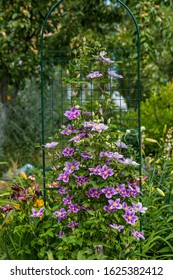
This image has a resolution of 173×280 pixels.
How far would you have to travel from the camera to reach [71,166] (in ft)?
9.55

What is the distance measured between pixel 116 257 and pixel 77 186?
48 centimetres

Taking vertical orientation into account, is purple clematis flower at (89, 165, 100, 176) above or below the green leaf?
above

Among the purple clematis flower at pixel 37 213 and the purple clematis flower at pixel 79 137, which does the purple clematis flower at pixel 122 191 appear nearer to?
the purple clematis flower at pixel 79 137

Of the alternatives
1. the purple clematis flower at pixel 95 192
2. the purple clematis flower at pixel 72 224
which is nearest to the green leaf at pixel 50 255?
the purple clematis flower at pixel 72 224

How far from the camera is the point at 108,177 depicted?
2.88 meters

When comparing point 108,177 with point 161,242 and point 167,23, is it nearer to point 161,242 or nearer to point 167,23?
point 161,242

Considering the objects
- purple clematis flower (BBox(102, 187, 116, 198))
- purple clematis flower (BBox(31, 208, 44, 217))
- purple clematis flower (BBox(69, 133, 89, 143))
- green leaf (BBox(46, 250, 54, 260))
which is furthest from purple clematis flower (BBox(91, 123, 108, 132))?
green leaf (BBox(46, 250, 54, 260))

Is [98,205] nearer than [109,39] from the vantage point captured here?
Yes

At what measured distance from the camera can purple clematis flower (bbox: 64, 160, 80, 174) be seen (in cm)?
289

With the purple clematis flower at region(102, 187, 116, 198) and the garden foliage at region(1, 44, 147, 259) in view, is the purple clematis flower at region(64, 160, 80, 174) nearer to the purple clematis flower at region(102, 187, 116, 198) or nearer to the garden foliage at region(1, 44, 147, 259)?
the garden foliage at region(1, 44, 147, 259)

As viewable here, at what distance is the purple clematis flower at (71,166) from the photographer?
9.48 feet

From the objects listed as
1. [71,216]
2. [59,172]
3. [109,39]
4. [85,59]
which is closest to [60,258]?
[71,216]

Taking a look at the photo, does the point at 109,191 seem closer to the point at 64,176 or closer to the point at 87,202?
the point at 87,202

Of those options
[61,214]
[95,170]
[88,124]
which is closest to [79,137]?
[88,124]
